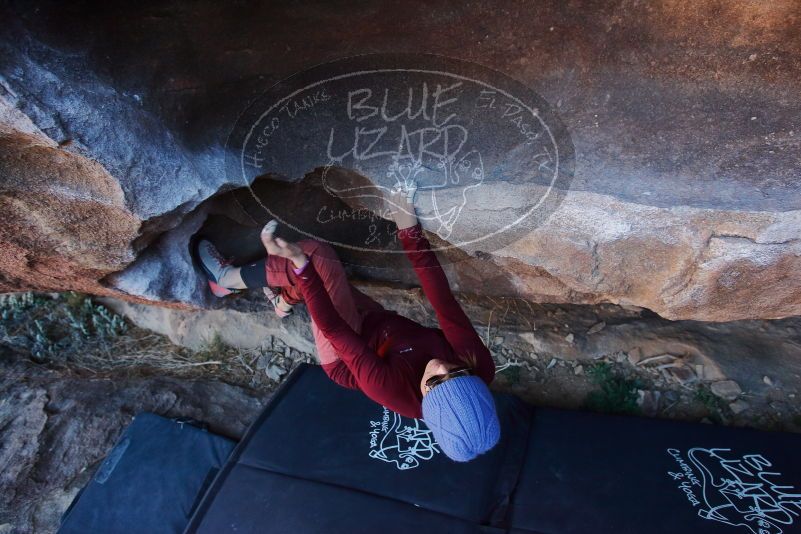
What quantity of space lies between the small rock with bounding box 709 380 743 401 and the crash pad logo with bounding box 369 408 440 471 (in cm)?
98

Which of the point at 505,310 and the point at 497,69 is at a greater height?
the point at 497,69

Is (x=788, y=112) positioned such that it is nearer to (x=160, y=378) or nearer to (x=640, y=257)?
(x=640, y=257)

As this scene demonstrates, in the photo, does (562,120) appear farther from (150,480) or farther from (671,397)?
(150,480)

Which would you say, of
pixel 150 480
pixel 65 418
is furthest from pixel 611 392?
pixel 65 418

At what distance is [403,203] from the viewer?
1.42 metres

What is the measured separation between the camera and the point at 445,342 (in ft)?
4.39

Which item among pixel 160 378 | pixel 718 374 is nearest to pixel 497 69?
pixel 718 374

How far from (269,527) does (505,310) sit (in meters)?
1.12

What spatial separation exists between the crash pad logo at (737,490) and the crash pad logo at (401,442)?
71cm

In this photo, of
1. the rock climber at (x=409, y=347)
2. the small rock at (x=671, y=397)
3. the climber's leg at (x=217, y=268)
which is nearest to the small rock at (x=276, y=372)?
the climber's leg at (x=217, y=268)

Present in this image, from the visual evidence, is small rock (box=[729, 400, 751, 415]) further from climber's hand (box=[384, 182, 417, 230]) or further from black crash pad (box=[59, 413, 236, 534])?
black crash pad (box=[59, 413, 236, 534])

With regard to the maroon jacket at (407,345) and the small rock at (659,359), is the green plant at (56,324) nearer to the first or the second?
the maroon jacket at (407,345)

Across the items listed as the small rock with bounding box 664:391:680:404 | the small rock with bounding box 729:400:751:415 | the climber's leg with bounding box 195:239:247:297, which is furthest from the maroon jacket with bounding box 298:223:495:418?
the small rock with bounding box 729:400:751:415

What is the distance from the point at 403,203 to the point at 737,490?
1187mm
